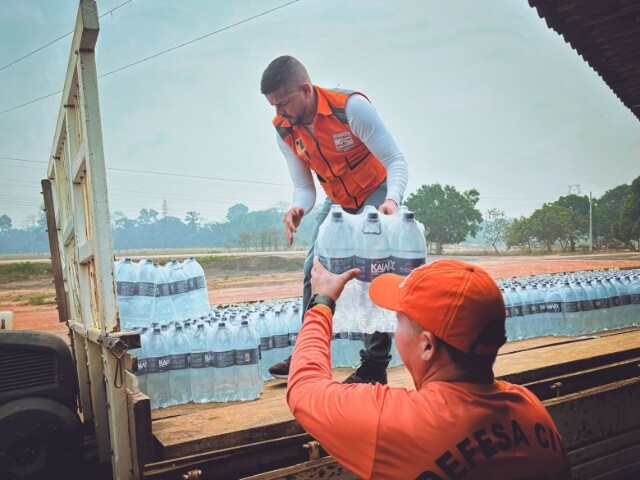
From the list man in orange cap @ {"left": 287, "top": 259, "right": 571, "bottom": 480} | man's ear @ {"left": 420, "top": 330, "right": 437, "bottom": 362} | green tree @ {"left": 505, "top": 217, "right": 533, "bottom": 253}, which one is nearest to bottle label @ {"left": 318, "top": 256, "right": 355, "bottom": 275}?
man in orange cap @ {"left": 287, "top": 259, "right": 571, "bottom": 480}

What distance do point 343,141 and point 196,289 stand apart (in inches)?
103

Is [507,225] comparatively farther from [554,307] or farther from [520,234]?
[554,307]

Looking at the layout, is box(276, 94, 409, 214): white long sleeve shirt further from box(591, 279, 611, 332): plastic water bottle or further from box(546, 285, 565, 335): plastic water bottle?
box(591, 279, 611, 332): plastic water bottle

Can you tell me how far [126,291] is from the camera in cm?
480

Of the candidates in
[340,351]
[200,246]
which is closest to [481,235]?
[200,246]

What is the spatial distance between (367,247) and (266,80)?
1238 millimetres

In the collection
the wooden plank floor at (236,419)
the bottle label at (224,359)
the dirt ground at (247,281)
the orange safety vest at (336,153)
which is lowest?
the dirt ground at (247,281)

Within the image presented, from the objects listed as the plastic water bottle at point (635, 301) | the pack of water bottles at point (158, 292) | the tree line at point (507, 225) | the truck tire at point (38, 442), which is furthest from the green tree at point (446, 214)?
the truck tire at point (38, 442)

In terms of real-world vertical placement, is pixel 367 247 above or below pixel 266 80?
below

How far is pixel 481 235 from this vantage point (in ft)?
186

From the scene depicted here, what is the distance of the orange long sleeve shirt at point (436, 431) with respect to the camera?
145 centimetres

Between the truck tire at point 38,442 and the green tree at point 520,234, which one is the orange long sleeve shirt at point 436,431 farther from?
the green tree at point 520,234

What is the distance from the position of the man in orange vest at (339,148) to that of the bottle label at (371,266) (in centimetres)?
38

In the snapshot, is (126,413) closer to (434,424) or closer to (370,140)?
(434,424)
